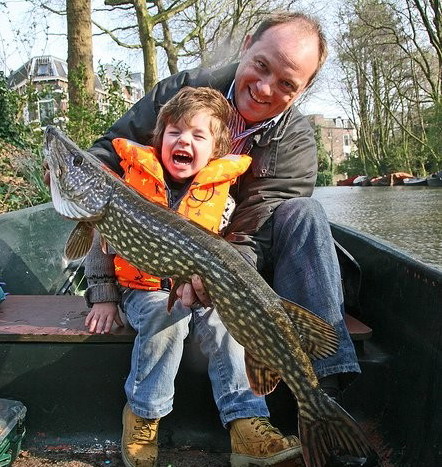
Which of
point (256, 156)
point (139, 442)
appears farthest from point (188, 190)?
point (139, 442)

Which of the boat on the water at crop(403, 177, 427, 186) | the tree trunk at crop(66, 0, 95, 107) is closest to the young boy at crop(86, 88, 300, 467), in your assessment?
the tree trunk at crop(66, 0, 95, 107)

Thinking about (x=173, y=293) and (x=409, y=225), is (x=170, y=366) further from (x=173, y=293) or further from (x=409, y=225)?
(x=409, y=225)

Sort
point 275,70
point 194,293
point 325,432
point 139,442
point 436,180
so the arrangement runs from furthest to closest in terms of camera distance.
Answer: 1. point 436,180
2. point 275,70
3. point 139,442
4. point 194,293
5. point 325,432

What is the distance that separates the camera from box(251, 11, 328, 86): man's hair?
2.96 m

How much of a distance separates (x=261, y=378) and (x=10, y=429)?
3.45 ft

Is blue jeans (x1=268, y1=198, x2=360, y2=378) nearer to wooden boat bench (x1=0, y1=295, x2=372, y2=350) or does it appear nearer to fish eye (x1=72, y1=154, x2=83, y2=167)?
wooden boat bench (x1=0, y1=295, x2=372, y2=350)

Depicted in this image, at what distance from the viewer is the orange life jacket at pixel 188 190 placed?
2.66 meters

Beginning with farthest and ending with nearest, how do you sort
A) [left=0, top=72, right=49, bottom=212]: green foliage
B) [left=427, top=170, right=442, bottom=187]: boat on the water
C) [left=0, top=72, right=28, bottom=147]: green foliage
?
[left=427, top=170, right=442, bottom=187]: boat on the water, [left=0, top=72, right=28, bottom=147]: green foliage, [left=0, top=72, right=49, bottom=212]: green foliage

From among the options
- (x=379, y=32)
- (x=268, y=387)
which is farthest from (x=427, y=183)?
(x=268, y=387)

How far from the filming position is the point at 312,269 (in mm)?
2543

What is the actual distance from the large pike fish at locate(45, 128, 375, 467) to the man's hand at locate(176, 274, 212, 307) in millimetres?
28

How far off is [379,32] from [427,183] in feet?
31.5

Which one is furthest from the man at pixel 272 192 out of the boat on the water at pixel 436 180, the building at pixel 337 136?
the building at pixel 337 136

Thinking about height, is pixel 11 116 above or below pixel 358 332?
above
